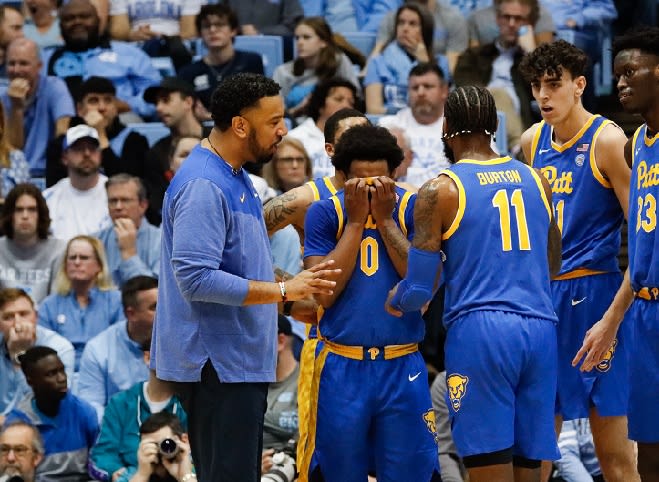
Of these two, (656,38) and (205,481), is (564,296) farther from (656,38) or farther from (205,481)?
(205,481)

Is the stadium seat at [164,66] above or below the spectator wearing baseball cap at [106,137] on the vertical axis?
above

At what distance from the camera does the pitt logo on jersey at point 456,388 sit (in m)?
5.74

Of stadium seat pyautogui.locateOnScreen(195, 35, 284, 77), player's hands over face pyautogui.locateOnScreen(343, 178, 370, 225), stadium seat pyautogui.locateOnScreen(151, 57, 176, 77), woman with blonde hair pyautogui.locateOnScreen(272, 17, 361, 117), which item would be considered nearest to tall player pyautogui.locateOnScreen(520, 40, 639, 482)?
player's hands over face pyautogui.locateOnScreen(343, 178, 370, 225)

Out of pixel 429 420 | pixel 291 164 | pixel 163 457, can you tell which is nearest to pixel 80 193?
pixel 291 164

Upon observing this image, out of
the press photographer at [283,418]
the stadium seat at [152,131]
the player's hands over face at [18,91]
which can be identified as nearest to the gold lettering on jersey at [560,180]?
the press photographer at [283,418]

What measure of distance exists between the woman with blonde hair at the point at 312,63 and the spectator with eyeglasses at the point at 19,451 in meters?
4.73

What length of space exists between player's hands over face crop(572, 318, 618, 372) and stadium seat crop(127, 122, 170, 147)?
656 cm

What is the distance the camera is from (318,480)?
237 inches

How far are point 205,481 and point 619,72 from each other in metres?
2.79

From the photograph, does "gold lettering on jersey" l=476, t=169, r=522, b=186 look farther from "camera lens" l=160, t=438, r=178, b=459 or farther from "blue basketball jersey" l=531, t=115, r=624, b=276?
"camera lens" l=160, t=438, r=178, b=459

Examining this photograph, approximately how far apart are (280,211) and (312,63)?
624 centimetres

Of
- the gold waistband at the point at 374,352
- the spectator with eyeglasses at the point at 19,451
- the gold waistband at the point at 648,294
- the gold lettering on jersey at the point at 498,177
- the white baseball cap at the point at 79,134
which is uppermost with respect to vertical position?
the gold lettering on jersey at the point at 498,177

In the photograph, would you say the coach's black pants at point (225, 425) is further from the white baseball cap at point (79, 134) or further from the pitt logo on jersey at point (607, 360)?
the white baseball cap at point (79, 134)

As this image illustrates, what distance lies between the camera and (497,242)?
5.68 m
